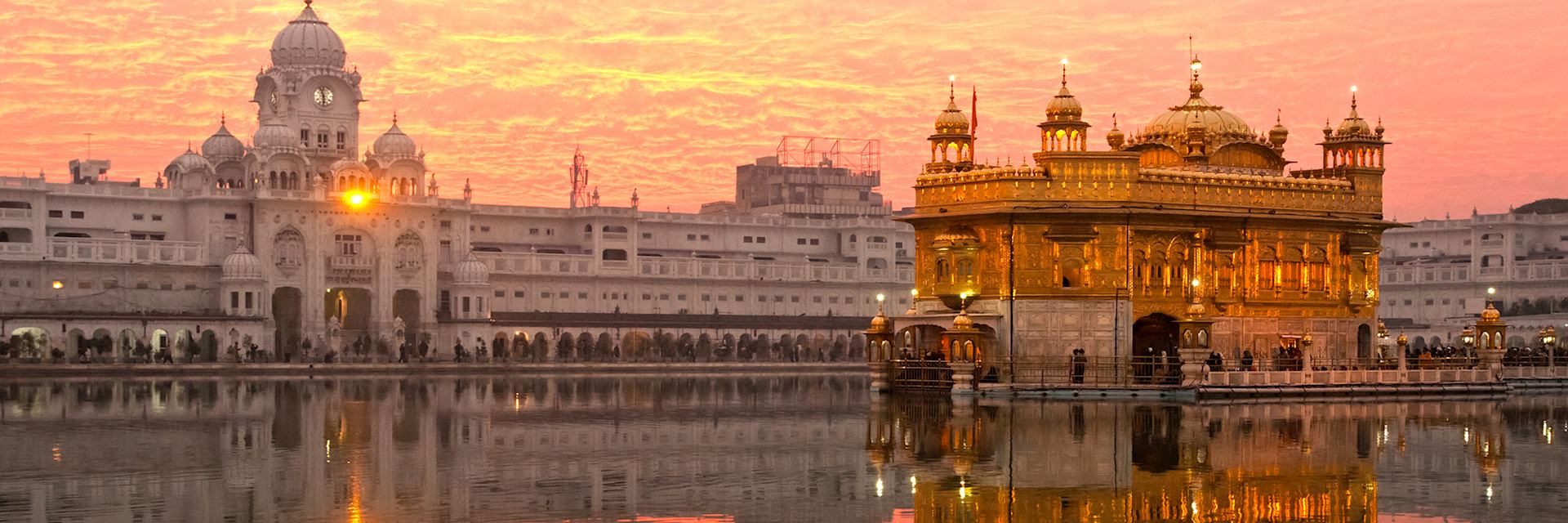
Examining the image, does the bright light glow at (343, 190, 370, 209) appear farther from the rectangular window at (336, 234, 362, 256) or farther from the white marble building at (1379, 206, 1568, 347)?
the white marble building at (1379, 206, 1568, 347)

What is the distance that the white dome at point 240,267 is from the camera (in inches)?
3952

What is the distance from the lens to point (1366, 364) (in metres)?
57.4

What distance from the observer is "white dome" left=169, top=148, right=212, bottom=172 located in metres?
108

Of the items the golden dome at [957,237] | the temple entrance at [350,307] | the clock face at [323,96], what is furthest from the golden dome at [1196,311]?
the clock face at [323,96]

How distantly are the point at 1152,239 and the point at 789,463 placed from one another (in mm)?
26466

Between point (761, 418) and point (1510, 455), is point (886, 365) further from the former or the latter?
point (1510, 455)

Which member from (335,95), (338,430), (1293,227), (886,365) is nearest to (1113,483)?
(338,430)

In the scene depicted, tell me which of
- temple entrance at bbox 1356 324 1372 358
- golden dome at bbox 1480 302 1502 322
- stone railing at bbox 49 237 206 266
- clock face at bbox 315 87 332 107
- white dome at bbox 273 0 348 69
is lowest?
temple entrance at bbox 1356 324 1372 358

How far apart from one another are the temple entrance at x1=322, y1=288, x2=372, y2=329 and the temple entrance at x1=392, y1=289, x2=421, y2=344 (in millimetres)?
1582

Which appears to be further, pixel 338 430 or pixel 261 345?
pixel 261 345

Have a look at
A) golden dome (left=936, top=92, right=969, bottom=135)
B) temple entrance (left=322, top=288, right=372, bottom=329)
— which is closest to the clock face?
temple entrance (left=322, top=288, right=372, bottom=329)

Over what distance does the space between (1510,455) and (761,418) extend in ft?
51.5

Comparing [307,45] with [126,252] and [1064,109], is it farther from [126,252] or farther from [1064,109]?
[1064,109]

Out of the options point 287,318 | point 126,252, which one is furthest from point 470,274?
point 126,252
